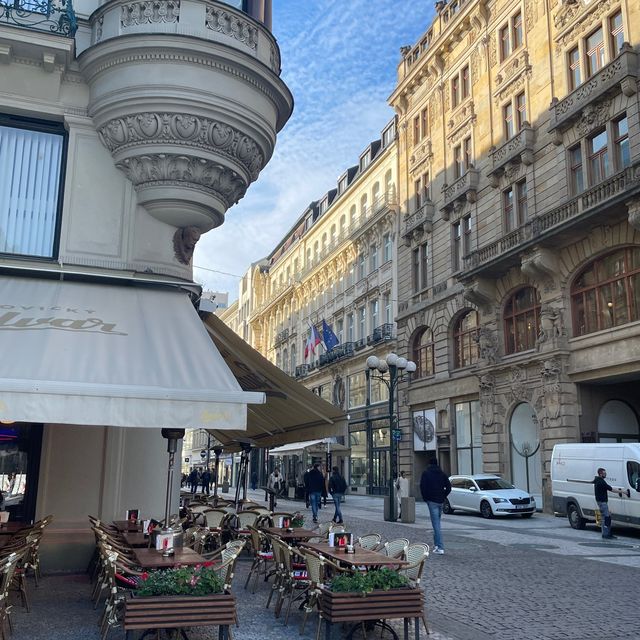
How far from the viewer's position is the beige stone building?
2512 centimetres

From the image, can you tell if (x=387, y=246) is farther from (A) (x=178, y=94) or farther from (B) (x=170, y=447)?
(B) (x=170, y=447)

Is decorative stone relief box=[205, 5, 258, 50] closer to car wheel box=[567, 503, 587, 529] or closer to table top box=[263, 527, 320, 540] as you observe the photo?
table top box=[263, 527, 320, 540]

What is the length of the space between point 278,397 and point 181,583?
4661mm

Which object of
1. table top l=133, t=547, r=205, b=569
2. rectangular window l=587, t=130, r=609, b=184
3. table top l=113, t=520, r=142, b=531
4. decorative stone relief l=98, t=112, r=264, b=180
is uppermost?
rectangular window l=587, t=130, r=609, b=184

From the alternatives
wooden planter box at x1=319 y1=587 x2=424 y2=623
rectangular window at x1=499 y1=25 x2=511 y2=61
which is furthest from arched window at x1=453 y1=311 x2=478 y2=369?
wooden planter box at x1=319 y1=587 x2=424 y2=623

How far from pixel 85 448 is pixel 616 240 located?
20336 millimetres

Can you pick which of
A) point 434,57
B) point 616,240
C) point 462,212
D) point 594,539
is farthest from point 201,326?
point 434,57

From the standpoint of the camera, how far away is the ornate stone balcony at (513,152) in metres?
29.9

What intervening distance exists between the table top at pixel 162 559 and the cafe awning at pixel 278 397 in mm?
2743

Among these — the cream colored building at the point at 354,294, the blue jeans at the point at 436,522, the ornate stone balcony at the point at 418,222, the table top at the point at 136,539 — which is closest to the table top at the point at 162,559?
the table top at the point at 136,539

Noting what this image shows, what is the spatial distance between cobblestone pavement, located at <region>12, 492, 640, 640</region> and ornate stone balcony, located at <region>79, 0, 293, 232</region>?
573cm

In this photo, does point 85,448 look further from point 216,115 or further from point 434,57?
point 434,57

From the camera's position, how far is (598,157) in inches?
1027

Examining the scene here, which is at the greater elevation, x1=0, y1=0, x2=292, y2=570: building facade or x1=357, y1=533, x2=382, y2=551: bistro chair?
x1=0, y1=0, x2=292, y2=570: building facade
